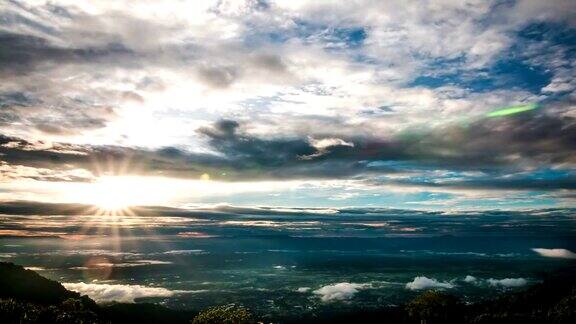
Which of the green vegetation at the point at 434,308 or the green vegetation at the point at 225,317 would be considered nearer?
the green vegetation at the point at 225,317

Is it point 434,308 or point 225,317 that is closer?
point 225,317

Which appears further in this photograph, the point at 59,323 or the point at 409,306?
the point at 409,306

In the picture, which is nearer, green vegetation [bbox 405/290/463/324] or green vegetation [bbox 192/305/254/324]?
green vegetation [bbox 192/305/254/324]

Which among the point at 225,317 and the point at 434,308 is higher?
the point at 225,317

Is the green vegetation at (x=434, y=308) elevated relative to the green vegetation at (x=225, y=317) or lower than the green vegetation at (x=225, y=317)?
lower

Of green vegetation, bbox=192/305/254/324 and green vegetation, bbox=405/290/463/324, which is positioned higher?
green vegetation, bbox=192/305/254/324

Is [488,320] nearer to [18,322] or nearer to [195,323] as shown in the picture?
[195,323]

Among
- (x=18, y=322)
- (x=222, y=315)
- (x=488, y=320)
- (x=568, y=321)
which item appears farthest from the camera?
(x=488, y=320)

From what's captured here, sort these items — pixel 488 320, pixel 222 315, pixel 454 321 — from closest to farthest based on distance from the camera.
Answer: pixel 222 315, pixel 454 321, pixel 488 320

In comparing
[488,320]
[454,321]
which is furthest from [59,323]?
[488,320]

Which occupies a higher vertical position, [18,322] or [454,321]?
[18,322]
